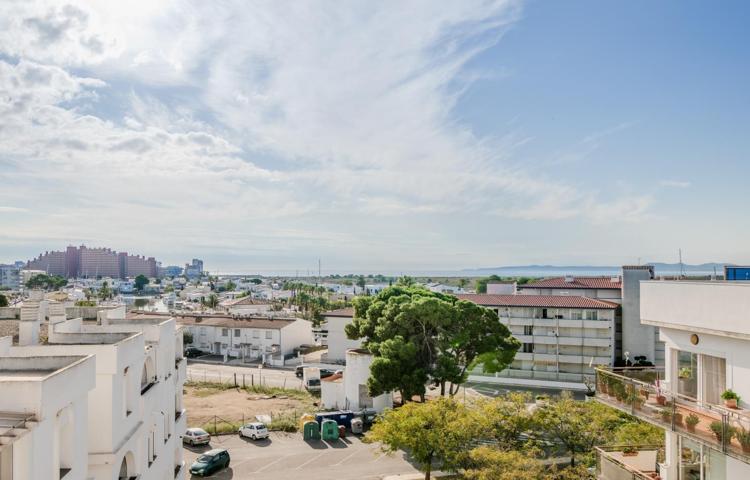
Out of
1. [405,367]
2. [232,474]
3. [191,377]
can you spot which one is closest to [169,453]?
[232,474]

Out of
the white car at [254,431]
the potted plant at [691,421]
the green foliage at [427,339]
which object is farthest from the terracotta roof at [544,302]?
the potted plant at [691,421]

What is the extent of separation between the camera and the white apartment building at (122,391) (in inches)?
565

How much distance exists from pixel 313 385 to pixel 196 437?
18.5m

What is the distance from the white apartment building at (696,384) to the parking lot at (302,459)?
15.4 metres

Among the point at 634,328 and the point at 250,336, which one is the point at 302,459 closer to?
the point at 634,328

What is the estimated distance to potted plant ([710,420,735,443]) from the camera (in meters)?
11.3

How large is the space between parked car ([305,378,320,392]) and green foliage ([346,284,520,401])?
13.0m

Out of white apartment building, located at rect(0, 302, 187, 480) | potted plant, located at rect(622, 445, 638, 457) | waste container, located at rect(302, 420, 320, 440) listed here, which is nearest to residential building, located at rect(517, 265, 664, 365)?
waste container, located at rect(302, 420, 320, 440)

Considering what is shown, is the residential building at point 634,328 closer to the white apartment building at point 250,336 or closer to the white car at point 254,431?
the white car at point 254,431

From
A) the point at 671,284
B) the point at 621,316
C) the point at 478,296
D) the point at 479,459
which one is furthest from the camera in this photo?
the point at 478,296

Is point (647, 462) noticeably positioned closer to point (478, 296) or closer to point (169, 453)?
point (169, 453)

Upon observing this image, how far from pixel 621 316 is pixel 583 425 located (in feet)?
101

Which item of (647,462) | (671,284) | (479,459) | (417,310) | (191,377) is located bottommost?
(191,377)

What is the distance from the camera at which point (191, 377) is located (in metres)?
56.6
